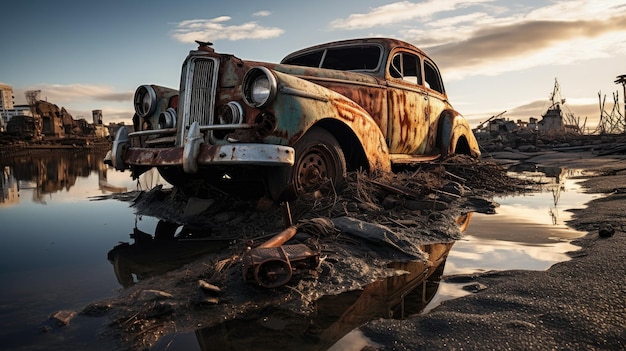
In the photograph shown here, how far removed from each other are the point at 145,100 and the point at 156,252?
2040 millimetres

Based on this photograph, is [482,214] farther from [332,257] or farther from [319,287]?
[319,287]

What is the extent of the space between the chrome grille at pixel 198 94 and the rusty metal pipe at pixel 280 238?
1367mm

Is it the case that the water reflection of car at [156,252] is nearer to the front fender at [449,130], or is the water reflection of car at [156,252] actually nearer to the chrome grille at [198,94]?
the chrome grille at [198,94]

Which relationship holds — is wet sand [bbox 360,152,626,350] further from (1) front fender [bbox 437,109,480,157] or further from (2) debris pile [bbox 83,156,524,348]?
(1) front fender [bbox 437,109,480,157]

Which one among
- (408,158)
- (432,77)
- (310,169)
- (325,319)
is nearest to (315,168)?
(310,169)

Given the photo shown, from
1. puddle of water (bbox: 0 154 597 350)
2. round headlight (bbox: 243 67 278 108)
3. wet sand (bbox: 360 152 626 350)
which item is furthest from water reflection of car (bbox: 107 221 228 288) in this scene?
wet sand (bbox: 360 152 626 350)

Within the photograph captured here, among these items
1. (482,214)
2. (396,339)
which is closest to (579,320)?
(396,339)

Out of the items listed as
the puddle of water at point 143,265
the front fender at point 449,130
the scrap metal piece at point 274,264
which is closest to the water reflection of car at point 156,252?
the puddle of water at point 143,265

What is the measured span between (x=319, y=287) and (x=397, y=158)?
10.7 ft

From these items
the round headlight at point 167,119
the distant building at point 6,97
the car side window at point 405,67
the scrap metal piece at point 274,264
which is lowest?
the scrap metal piece at point 274,264

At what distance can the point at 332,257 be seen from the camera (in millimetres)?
2541

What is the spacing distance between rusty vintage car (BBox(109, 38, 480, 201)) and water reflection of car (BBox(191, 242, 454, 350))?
50.7 inches

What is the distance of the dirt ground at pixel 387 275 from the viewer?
165 cm

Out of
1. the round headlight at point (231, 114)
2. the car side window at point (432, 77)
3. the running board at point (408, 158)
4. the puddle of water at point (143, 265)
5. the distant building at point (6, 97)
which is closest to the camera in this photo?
the puddle of water at point (143, 265)
